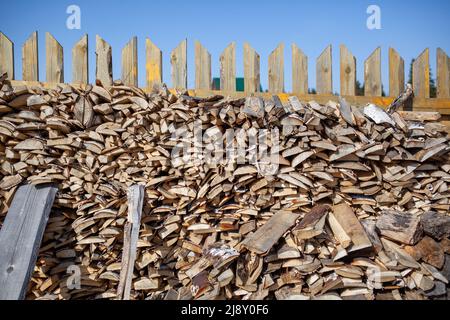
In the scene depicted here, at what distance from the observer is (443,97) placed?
365 cm

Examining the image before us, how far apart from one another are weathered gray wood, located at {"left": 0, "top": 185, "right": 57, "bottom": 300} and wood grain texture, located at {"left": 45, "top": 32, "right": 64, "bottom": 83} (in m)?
1.04

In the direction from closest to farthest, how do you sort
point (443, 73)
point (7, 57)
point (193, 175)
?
point (193, 175)
point (7, 57)
point (443, 73)

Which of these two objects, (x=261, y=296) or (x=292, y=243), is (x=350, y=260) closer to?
(x=292, y=243)

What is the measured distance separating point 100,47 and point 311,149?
213cm

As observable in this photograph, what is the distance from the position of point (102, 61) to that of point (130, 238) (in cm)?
172

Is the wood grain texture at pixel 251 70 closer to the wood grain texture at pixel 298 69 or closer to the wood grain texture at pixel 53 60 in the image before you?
the wood grain texture at pixel 298 69

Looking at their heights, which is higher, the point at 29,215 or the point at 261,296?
the point at 29,215

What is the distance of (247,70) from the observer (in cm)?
355

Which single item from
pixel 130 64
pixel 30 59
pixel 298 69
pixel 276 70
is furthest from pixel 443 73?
pixel 30 59

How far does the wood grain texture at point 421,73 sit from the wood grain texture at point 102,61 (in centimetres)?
298

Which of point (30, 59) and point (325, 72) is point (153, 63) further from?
point (325, 72)

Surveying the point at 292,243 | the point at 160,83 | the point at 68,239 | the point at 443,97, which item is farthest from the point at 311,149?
the point at 68,239

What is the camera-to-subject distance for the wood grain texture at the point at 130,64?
11.0ft
